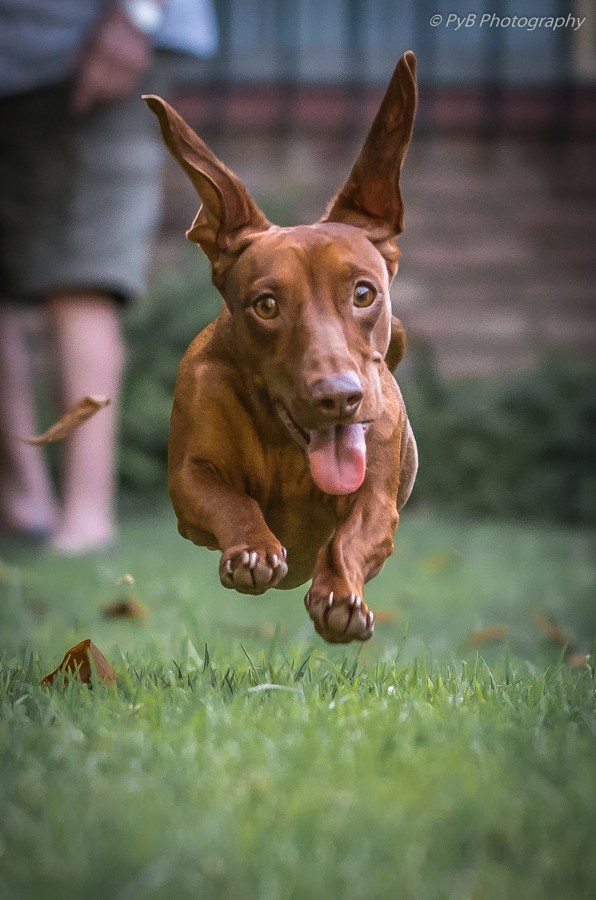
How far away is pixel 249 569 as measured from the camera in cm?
162

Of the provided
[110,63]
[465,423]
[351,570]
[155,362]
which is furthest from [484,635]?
[465,423]

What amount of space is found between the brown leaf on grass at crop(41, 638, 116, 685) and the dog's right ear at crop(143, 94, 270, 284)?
753 mm

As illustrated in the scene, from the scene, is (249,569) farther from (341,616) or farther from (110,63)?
(110,63)

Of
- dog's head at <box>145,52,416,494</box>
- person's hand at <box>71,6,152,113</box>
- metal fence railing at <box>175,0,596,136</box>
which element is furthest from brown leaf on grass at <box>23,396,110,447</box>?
metal fence railing at <box>175,0,596,136</box>

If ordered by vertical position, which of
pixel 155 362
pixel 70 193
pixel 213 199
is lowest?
pixel 155 362

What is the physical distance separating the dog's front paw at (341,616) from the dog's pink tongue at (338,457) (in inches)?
5.4

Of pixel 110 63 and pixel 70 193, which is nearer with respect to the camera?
pixel 110 63

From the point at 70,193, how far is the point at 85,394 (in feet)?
2.47

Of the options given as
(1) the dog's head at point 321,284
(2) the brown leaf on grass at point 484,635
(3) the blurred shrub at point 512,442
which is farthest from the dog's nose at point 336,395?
(3) the blurred shrub at point 512,442

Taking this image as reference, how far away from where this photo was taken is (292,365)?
5.38 feet

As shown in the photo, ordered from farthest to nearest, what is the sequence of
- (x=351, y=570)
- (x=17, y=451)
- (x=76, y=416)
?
(x=17, y=451)
(x=76, y=416)
(x=351, y=570)

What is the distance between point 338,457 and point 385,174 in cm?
43

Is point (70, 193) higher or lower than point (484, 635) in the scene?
higher

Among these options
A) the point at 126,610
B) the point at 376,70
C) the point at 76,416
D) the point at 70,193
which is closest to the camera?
the point at 76,416
